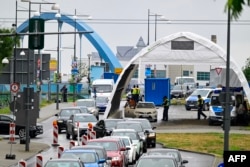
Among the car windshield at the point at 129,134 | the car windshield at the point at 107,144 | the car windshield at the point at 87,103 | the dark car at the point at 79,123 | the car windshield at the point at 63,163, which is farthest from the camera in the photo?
the car windshield at the point at 87,103

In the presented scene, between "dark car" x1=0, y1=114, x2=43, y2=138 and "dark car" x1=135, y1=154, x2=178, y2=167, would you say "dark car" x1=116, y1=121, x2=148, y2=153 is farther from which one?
"dark car" x1=135, y1=154, x2=178, y2=167

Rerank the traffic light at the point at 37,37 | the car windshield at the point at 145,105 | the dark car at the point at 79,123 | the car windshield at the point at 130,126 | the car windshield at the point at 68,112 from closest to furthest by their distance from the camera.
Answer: the traffic light at the point at 37,37
the car windshield at the point at 130,126
the dark car at the point at 79,123
the car windshield at the point at 68,112
the car windshield at the point at 145,105

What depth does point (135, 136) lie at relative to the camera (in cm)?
4359

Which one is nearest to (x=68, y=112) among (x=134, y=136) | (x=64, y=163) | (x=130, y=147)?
(x=134, y=136)

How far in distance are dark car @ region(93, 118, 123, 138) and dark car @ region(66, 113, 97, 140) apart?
62.9 inches

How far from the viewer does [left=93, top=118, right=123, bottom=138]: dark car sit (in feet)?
167

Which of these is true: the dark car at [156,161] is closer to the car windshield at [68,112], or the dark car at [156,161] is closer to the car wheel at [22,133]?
the car wheel at [22,133]

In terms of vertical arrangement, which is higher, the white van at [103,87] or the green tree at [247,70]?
the green tree at [247,70]

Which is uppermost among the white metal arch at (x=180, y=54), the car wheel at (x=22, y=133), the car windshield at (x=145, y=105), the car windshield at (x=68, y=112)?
the white metal arch at (x=180, y=54)

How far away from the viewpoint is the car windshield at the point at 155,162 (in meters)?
28.8

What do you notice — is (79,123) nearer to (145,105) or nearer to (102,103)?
(145,105)

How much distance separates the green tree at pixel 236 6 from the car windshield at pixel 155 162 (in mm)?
14472

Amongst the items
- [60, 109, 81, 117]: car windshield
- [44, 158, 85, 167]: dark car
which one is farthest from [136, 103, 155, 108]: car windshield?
[44, 158, 85, 167]: dark car

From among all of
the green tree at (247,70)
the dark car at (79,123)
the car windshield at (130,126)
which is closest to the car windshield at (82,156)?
the car windshield at (130,126)
